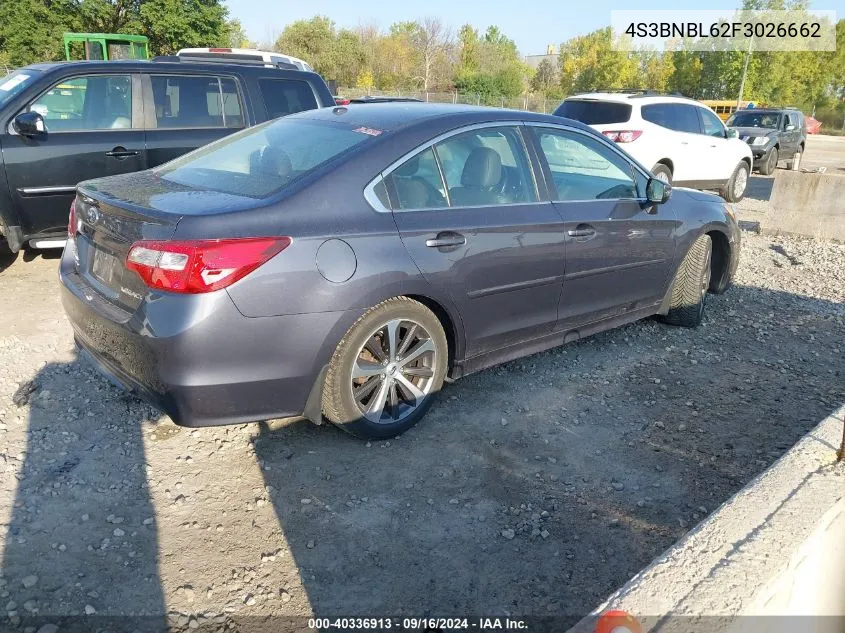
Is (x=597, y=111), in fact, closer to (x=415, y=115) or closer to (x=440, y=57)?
(x=415, y=115)

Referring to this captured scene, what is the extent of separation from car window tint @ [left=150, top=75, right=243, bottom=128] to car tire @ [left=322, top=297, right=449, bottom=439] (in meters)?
4.21

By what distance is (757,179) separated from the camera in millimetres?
16938

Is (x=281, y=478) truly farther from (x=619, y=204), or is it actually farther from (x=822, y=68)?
(x=822, y=68)

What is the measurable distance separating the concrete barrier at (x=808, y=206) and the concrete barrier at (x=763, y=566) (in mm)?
6991

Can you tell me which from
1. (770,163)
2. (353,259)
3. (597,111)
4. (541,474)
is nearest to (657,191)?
(541,474)

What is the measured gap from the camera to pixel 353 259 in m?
3.20

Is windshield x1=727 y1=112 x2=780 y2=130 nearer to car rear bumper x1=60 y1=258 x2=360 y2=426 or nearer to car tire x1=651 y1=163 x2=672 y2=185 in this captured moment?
car tire x1=651 y1=163 x2=672 y2=185

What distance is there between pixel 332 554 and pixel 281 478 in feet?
2.05

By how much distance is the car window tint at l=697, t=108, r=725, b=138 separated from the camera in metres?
11.9

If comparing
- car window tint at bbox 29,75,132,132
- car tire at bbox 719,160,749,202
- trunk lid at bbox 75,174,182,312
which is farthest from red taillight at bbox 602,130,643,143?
trunk lid at bbox 75,174,182,312

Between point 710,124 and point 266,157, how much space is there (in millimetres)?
10494

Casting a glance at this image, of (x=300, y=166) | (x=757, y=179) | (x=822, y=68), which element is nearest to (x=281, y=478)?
(x=300, y=166)

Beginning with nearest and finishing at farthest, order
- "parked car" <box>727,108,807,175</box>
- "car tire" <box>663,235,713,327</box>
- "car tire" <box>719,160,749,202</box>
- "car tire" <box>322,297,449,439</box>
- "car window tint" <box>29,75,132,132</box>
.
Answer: "car tire" <box>322,297,449,439</box> < "car tire" <box>663,235,713,327</box> < "car window tint" <box>29,75,132,132</box> < "car tire" <box>719,160,749,202</box> < "parked car" <box>727,108,807,175</box>

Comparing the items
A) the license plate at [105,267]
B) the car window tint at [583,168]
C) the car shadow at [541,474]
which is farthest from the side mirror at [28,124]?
the car window tint at [583,168]
